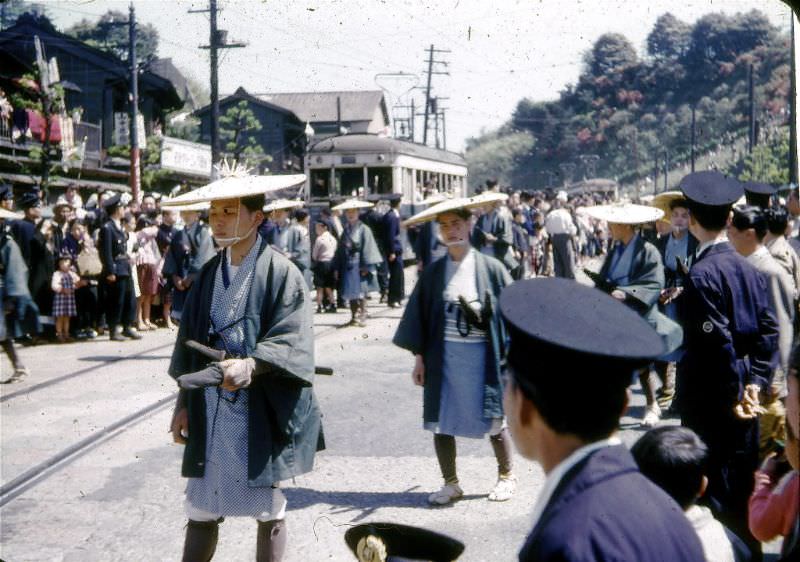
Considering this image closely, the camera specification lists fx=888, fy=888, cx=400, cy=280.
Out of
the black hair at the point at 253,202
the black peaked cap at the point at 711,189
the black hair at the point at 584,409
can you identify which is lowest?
the black hair at the point at 584,409

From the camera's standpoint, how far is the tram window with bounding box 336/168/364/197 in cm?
2159

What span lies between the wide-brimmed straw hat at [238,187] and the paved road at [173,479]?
1891mm

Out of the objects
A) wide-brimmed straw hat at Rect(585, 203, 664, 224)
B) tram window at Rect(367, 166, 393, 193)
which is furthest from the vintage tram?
wide-brimmed straw hat at Rect(585, 203, 664, 224)

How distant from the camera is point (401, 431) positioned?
271 inches

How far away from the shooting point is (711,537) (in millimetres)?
2738

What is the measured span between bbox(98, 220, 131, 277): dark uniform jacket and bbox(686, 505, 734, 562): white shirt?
9.99 metres

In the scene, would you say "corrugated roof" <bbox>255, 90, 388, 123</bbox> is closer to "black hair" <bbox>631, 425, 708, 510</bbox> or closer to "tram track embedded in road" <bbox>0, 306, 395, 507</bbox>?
"tram track embedded in road" <bbox>0, 306, 395, 507</bbox>

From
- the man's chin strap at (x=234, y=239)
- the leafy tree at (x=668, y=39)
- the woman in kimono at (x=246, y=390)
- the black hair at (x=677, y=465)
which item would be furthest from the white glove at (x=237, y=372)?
the leafy tree at (x=668, y=39)

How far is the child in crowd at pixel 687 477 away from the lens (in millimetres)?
2744

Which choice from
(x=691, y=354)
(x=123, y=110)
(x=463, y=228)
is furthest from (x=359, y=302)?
(x=123, y=110)

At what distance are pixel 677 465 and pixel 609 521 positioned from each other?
56.7 inches

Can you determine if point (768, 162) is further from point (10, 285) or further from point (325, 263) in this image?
point (10, 285)

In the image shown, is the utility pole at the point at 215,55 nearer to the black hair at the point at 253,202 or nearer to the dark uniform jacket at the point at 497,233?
the dark uniform jacket at the point at 497,233

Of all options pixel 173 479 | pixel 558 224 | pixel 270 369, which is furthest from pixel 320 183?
pixel 270 369
